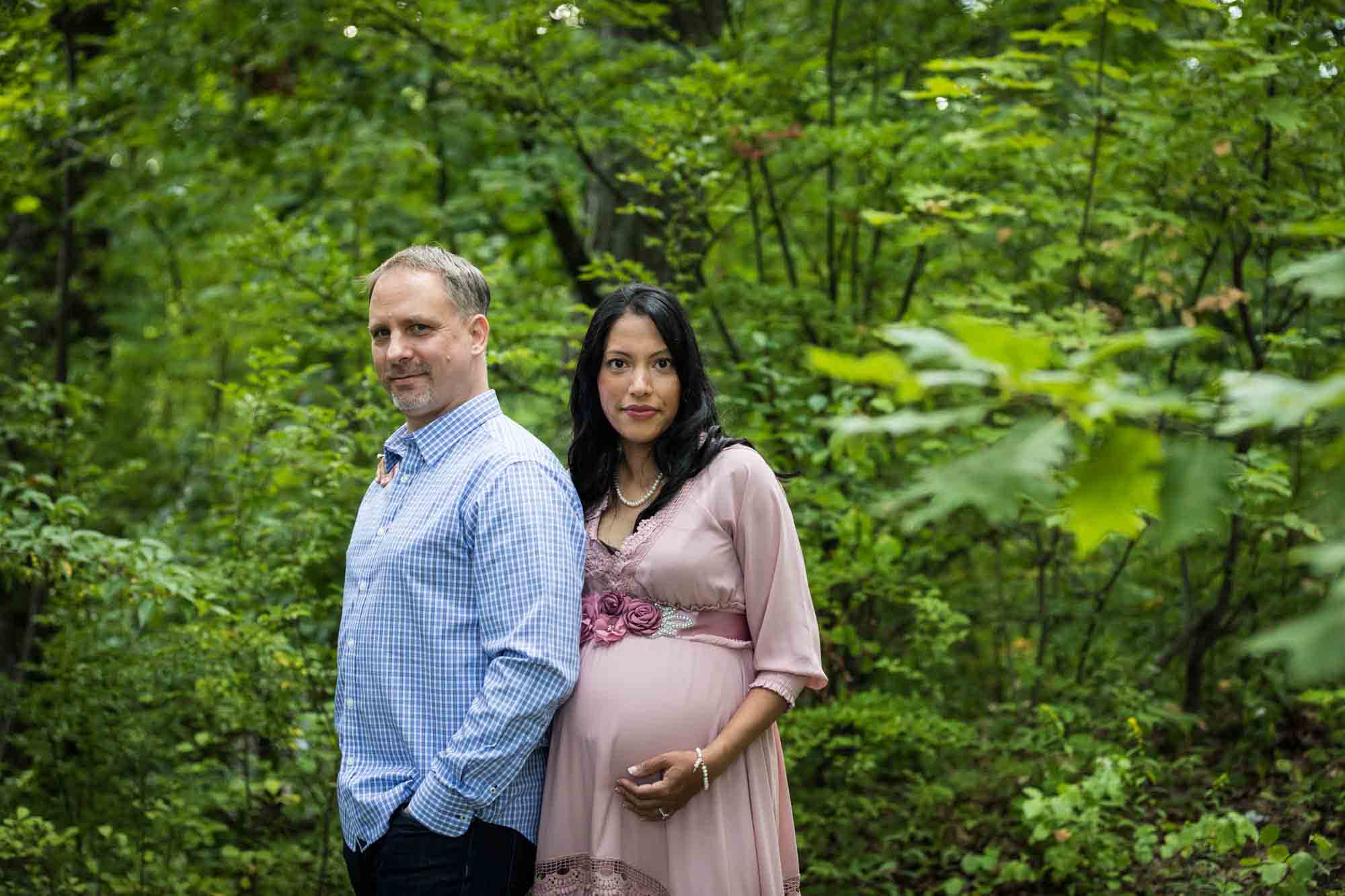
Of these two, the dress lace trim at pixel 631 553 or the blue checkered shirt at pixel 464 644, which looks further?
the dress lace trim at pixel 631 553

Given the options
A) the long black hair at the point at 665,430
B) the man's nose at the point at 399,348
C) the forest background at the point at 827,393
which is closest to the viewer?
the man's nose at the point at 399,348

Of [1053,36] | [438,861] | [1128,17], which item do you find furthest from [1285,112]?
[438,861]

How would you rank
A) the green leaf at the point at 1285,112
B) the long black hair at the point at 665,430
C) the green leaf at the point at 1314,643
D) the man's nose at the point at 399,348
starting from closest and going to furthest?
the green leaf at the point at 1314,643, the man's nose at the point at 399,348, the long black hair at the point at 665,430, the green leaf at the point at 1285,112

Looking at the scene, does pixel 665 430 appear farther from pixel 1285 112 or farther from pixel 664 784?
pixel 1285 112

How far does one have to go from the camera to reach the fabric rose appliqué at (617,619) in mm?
2297

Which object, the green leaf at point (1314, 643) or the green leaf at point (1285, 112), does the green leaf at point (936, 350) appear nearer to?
the green leaf at point (1314, 643)

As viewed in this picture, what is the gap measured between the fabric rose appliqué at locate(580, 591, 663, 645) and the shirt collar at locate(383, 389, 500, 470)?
445 mm

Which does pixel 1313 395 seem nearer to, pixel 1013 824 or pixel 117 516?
pixel 1013 824

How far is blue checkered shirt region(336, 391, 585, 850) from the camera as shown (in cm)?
205

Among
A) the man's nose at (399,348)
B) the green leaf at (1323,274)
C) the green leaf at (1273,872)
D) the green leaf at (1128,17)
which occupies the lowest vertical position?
the green leaf at (1273,872)

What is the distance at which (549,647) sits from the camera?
2.07 m

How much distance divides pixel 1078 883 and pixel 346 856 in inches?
100

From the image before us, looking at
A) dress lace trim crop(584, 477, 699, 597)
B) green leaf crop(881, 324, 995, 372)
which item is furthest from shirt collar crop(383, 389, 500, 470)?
green leaf crop(881, 324, 995, 372)

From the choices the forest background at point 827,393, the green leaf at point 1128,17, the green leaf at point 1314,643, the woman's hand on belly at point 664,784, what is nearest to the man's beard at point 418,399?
the woman's hand on belly at point 664,784
